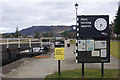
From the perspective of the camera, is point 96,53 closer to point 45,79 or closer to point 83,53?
point 83,53

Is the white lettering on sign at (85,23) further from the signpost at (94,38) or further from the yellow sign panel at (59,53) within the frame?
the yellow sign panel at (59,53)

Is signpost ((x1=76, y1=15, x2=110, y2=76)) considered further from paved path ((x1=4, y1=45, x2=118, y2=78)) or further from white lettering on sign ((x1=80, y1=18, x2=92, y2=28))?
paved path ((x1=4, y1=45, x2=118, y2=78))

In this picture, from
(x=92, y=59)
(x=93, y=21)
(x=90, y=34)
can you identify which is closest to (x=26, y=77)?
(x=92, y=59)

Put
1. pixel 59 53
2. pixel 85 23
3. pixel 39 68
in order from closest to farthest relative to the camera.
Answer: pixel 85 23
pixel 59 53
pixel 39 68

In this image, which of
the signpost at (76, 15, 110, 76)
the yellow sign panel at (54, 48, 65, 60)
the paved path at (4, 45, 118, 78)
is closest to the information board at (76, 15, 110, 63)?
the signpost at (76, 15, 110, 76)

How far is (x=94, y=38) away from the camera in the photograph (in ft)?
21.5

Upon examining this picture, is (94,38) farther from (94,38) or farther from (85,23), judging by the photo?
(85,23)

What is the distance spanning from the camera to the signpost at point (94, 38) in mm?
6523

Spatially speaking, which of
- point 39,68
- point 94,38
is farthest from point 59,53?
point 39,68

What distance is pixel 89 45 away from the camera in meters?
6.53

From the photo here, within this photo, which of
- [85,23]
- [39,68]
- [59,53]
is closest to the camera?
[85,23]

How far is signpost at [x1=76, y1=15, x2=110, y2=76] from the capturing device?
6.52 meters

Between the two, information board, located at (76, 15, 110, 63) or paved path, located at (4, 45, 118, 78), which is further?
paved path, located at (4, 45, 118, 78)

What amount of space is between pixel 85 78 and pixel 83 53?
1.22m
